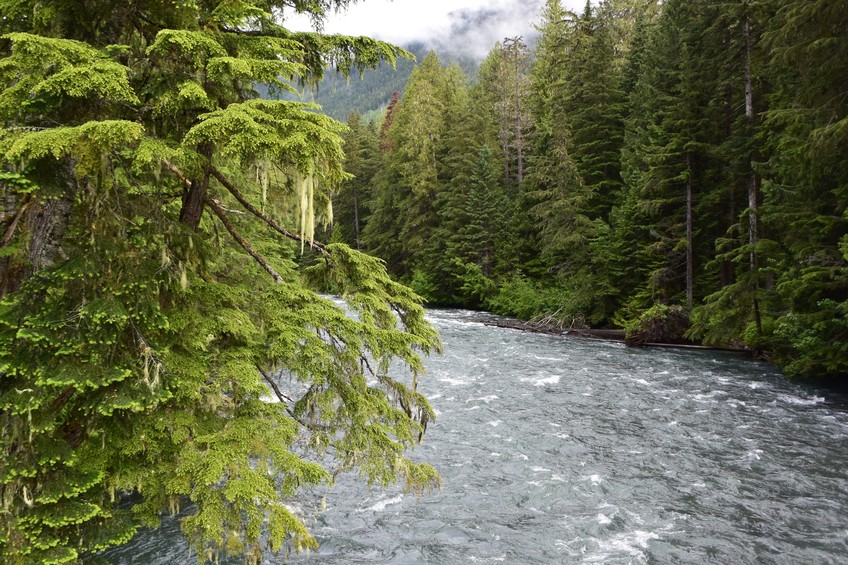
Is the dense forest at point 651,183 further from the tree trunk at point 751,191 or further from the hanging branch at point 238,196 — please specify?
the hanging branch at point 238,196

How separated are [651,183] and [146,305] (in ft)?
82.2

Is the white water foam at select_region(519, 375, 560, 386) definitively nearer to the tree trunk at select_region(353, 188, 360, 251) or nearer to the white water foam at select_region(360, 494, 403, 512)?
the white water foam at select_region(360, 494, 403, 512)

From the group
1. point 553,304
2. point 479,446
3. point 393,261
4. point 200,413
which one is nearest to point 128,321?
point 200,413

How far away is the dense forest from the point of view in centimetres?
1559

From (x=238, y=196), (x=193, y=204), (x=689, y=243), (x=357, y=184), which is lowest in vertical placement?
(x=193, y=204)

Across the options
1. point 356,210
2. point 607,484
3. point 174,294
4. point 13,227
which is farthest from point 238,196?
point 356,210

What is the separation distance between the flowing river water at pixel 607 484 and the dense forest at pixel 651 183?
412 centimetres

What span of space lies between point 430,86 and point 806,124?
37.0 m

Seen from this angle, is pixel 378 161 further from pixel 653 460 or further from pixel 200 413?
pixel 200 413

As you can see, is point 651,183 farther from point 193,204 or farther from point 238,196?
point 193,204

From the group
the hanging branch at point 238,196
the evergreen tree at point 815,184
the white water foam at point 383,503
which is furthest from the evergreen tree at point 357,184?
Result: the hanging branch at point 238,196

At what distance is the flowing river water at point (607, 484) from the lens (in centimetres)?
836

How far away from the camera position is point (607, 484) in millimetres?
10547

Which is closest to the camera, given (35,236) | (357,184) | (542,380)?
(35,236)
